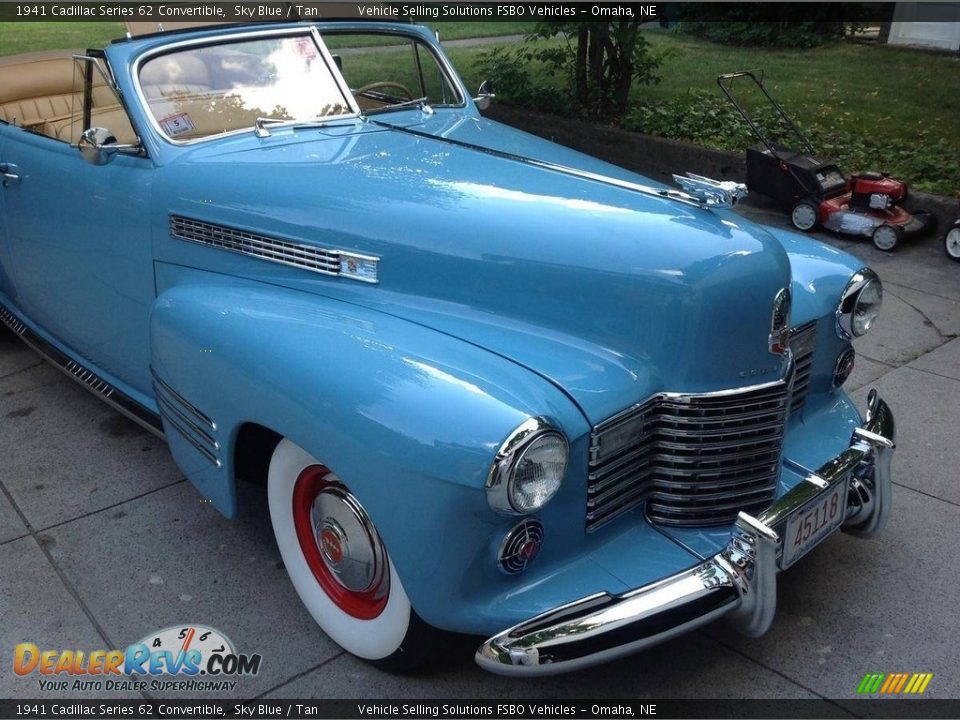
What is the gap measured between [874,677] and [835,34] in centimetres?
1320

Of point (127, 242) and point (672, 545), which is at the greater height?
point (127, 242)

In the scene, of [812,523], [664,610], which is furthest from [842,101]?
[664,610]

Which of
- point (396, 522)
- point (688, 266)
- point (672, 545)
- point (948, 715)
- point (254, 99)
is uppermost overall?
point (254, 99)

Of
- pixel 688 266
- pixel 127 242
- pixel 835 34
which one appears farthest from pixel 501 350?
pixel 835 34

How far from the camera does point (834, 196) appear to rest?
6.70 m

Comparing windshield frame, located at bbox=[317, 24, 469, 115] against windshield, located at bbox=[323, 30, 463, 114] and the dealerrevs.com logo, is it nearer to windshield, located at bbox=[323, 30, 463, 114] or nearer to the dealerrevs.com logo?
windshield, located at bbox=[323, 30, 463, 114]

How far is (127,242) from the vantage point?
11.3ft

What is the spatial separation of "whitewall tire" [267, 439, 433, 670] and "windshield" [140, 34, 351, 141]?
4.62 ft

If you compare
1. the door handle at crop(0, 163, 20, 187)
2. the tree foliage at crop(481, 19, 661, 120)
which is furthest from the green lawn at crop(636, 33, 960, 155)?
the door handle at crop(0, 163, 20, 187)

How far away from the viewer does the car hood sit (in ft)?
8.29

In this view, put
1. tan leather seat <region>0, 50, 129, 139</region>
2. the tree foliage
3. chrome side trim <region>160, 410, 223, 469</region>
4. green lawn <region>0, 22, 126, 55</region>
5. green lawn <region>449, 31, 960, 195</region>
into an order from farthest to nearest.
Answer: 1. green lawn <region>0, 22, 126, 55</region>
2. the tree foliage
3. green lawn <region>449, 31, 960, 195</region>
4. tan leather seat <region>0, 50, 129, 139</region>
5. chrome side trim <region>160, 410, 223, 469</region>

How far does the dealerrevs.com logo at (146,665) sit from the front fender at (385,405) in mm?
446

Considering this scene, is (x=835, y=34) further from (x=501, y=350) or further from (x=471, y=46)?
(x=501, y=350)

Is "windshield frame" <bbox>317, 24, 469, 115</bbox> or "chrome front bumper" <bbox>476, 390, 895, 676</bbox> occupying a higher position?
"windshield frame" <bbox>317, 24, 469, 115</bbox>
